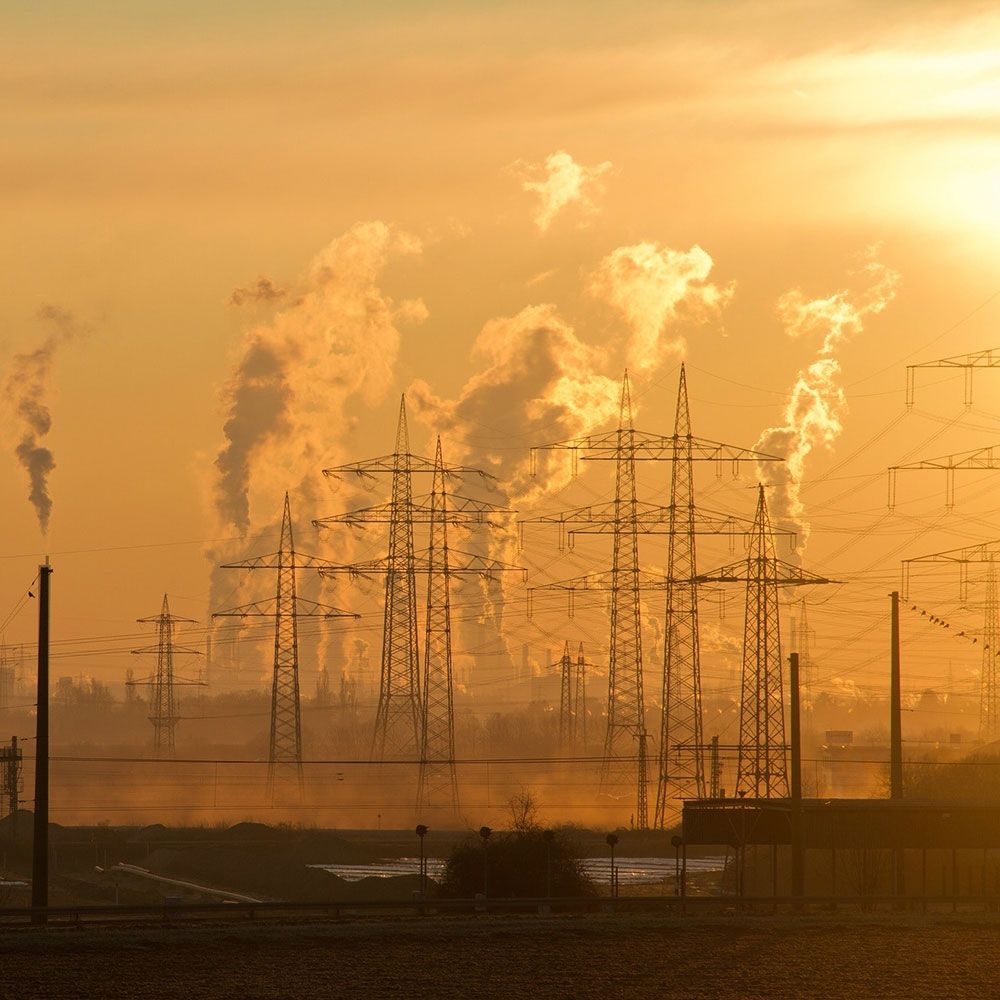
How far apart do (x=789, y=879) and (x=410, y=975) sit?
40.4m

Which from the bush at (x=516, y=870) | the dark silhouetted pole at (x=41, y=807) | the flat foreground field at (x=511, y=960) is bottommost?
the bush at (x=516, y=870)

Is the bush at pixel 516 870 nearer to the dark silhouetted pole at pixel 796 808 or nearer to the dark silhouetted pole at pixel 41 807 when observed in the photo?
the dark silhouetted pole at pixel 796 808

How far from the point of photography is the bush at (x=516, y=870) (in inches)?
2431

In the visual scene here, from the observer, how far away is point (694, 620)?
86.9 meters

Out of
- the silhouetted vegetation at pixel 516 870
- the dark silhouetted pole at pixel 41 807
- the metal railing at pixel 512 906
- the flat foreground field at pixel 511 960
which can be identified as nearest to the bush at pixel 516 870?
the silhouetted vegetation at pixel 516 870

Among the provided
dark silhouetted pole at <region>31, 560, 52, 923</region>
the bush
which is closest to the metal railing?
dark silhouetted pole at <region>31, 560, 52, 923</region>

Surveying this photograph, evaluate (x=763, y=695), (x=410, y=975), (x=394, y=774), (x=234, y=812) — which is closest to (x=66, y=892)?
(x=763, y=695)

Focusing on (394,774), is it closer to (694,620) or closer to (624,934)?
(694,620)

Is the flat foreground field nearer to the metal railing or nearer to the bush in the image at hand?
the metal railing

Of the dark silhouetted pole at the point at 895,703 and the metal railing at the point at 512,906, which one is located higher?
the dark silhouetted pole at the point at 895,703

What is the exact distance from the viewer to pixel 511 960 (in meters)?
38.3

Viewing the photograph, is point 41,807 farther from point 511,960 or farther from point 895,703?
point 895,703

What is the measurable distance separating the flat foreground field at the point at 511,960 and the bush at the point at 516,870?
1538 cm

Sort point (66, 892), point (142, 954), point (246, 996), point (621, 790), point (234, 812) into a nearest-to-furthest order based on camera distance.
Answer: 1. point (246, 996)
2. point (142, 954)
3. point (66, 892)
4. point (234, 812)
5. point (621, 790)
